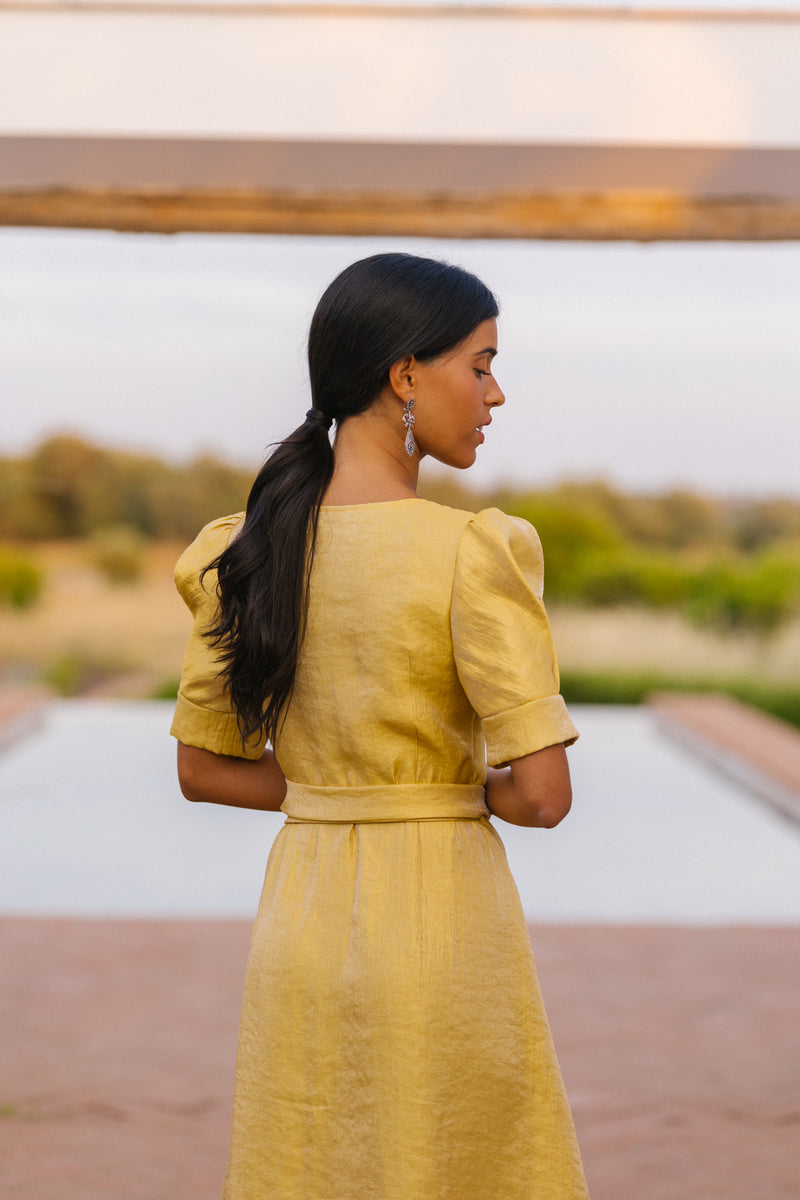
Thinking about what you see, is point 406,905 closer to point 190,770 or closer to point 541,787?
point 541,787

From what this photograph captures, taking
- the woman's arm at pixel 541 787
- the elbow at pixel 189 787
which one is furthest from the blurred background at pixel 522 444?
the woman's arm at pixel 541 787

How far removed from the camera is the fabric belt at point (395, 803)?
129 centimetres

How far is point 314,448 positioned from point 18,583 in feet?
43.1

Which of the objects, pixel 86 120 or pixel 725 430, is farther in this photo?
pixel 725 430

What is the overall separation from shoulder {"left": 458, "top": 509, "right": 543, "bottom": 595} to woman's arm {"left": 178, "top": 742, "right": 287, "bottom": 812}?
1.24 ft

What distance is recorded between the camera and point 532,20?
3453 mm

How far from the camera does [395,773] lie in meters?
1.29

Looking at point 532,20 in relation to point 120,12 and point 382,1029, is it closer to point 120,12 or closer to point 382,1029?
point 120,12

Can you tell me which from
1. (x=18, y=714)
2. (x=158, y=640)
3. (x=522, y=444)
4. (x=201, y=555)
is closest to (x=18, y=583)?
(x=158, y=640)

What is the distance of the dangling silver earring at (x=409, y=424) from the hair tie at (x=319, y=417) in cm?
8

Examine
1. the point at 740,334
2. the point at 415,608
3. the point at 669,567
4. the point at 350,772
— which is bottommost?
the point at 350,772

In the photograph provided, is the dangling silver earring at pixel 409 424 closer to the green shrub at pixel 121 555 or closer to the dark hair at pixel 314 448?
the dark hair at pixel 314 448

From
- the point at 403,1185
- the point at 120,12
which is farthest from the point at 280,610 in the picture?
the point at 120,12

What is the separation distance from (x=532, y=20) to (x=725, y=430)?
11597mm
